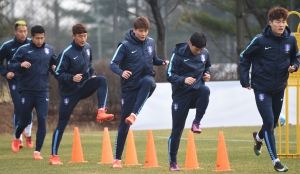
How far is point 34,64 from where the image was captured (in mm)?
14008

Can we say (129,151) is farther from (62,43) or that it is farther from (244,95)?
(62,43)

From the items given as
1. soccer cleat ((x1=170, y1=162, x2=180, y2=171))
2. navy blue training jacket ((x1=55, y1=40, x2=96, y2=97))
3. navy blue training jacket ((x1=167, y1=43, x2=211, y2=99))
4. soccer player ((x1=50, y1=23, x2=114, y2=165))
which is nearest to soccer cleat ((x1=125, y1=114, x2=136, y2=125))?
navy blue training jacket ((x1=167, y1=43, x2=211, y2=99))

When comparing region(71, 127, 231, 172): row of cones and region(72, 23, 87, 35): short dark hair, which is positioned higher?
region(72, 23, 87, 35): short dark hair

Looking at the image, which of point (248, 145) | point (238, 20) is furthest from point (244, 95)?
point (248, 145)

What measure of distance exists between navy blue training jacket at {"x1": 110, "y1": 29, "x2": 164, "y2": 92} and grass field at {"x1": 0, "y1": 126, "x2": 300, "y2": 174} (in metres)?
1.30

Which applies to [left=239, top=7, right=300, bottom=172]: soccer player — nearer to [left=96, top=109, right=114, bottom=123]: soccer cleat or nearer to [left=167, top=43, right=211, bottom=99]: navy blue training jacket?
[left=167, top=43, right=211, bottom=99]: navy blue training jacket

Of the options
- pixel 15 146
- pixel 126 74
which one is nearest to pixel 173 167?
pixel 126 74

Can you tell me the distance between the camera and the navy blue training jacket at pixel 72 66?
1232 cm

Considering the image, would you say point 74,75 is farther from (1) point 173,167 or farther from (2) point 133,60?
(1) point 173,167

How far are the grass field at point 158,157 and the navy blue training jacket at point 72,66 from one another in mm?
1244

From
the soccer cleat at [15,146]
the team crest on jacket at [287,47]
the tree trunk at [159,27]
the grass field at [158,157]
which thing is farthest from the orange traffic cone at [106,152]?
the tree trunk at [159,27]

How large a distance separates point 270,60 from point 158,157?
366 cm

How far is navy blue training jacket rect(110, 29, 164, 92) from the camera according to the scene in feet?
37.9

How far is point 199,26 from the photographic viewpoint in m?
28.4
